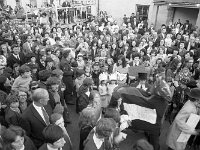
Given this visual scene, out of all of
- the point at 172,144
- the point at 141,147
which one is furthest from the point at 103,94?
the point at 141,147

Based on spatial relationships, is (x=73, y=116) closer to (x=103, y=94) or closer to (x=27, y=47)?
(x=103, y=94)

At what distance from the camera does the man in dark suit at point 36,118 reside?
316 cm

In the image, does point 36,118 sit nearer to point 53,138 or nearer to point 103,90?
point 53,138

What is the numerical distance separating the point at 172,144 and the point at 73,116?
2.97 m

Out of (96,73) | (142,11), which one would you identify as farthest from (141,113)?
(142,11)

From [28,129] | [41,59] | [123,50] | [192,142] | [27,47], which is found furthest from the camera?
[123,50]

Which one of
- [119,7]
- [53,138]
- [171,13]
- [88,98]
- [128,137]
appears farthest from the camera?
[119,7]

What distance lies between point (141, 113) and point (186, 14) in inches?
558

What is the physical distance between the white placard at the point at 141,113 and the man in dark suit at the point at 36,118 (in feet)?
4.39

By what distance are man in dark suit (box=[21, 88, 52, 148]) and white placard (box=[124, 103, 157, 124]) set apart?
4.39ft

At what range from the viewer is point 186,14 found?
15391mm

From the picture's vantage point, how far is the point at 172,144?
3480mm

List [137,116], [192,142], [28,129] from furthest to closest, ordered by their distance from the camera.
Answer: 1. [192,142]
2. [137,116]
3. [28,129]

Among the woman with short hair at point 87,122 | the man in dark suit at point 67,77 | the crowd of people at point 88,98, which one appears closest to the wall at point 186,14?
the crowd of people at point 88,98
